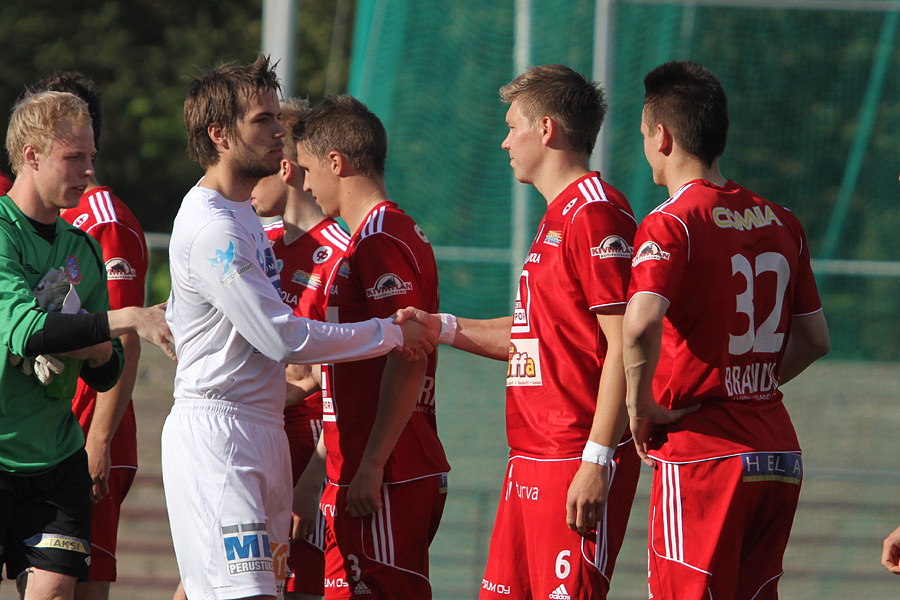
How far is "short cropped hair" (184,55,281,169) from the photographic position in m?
3.67

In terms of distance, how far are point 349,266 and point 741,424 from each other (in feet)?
4.92

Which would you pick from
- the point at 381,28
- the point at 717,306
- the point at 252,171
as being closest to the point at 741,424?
the point at 717,306

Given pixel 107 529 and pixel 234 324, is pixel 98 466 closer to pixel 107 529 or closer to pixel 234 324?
pixel 107 529

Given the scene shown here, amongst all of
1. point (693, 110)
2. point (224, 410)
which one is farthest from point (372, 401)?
point (693, 110)

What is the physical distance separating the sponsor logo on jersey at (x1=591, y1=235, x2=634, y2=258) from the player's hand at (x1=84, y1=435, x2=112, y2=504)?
7.61ft

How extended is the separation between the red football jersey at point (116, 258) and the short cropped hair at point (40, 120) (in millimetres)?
602

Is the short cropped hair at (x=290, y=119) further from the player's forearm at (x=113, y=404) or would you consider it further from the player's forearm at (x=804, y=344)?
the player's forearm at (x=804, y=344)

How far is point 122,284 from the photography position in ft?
15.0

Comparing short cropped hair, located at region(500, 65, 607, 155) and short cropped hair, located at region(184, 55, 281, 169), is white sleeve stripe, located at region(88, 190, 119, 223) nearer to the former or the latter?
short cropped hair, located at region(184, 55, 281, 169)

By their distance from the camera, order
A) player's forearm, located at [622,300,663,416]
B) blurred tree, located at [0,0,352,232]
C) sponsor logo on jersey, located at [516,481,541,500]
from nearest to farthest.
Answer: player's forearm, located at [622,300,663,416] → sponsor logo on jersey, located at [516,481,541,500] → blurred tree, located at [0,0,352,232]

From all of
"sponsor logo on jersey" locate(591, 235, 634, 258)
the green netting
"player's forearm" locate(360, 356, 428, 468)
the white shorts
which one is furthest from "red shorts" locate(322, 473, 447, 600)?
the green netting

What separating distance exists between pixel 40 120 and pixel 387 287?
4.88 ft

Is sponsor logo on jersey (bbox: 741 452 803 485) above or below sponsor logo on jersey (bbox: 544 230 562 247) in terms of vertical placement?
below

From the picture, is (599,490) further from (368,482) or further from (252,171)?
(252,171)
